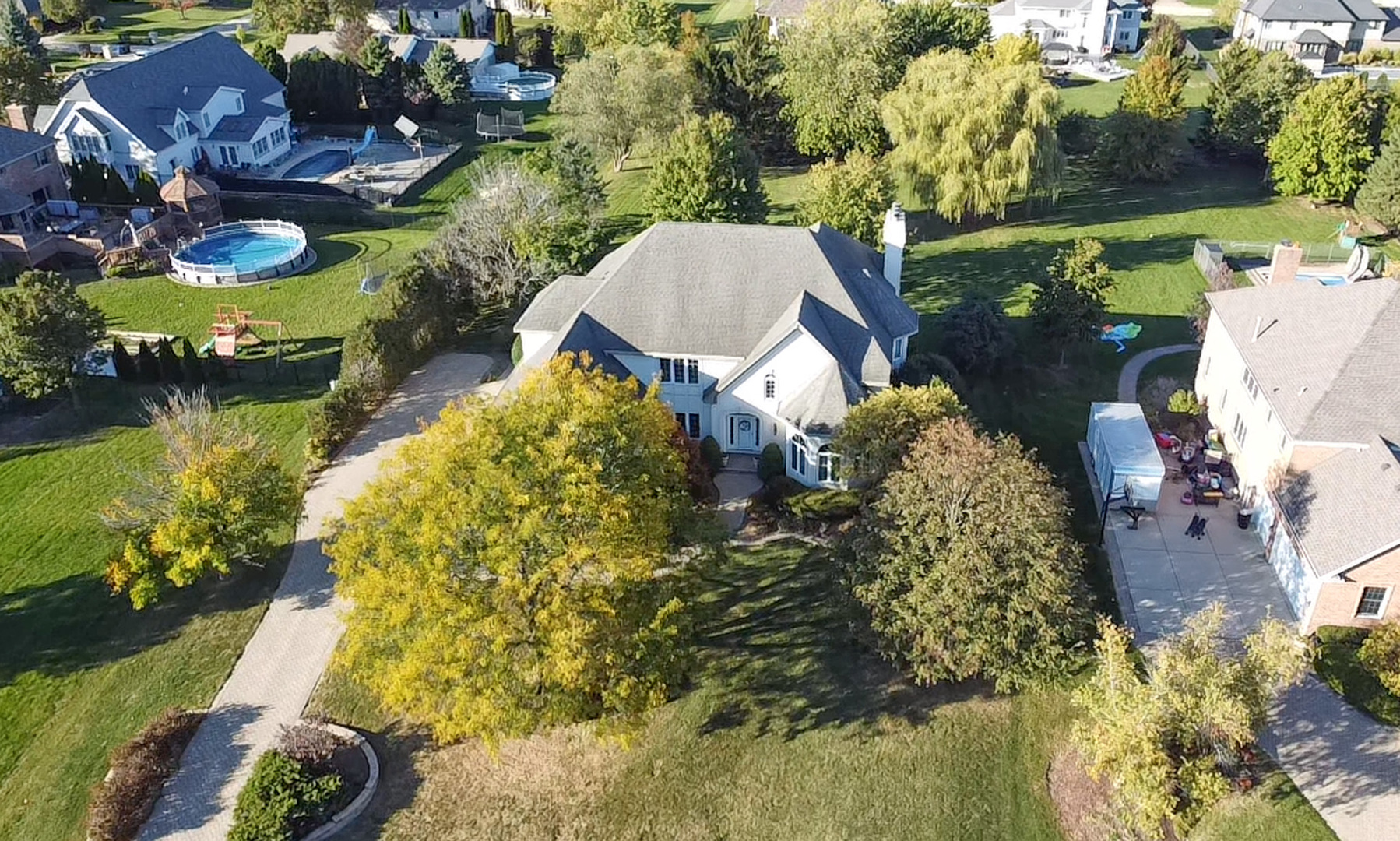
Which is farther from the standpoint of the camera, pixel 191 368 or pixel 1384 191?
pixel 1384 191

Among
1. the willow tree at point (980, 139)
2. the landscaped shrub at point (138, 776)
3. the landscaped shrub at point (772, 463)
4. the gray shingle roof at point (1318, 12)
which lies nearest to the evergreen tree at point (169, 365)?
the landscaped shrub at point (138, 776)

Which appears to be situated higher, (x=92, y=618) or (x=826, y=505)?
(x=826, y=505)

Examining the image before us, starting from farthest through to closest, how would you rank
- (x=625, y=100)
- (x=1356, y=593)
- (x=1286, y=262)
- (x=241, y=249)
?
(x=625, y=100) < (x=241, y=249) < (x=1286, y=262) < (x=1356, y=593)

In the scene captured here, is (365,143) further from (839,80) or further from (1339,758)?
(1339,758)

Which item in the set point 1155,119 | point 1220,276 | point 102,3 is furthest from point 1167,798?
point 102,3

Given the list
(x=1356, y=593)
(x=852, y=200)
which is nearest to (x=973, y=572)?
(x=1356, y=593)

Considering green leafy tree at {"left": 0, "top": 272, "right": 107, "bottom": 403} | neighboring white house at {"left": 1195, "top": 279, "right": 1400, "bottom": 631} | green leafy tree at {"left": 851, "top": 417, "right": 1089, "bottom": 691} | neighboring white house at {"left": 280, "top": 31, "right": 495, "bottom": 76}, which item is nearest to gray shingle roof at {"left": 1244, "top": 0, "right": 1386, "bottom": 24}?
neighboring white house at {"left": 280, "top": 31, "right": 495, "bottom": 76}

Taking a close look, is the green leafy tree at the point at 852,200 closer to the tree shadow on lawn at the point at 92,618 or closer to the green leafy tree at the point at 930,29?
the green leafy tree at the point at 930,29
